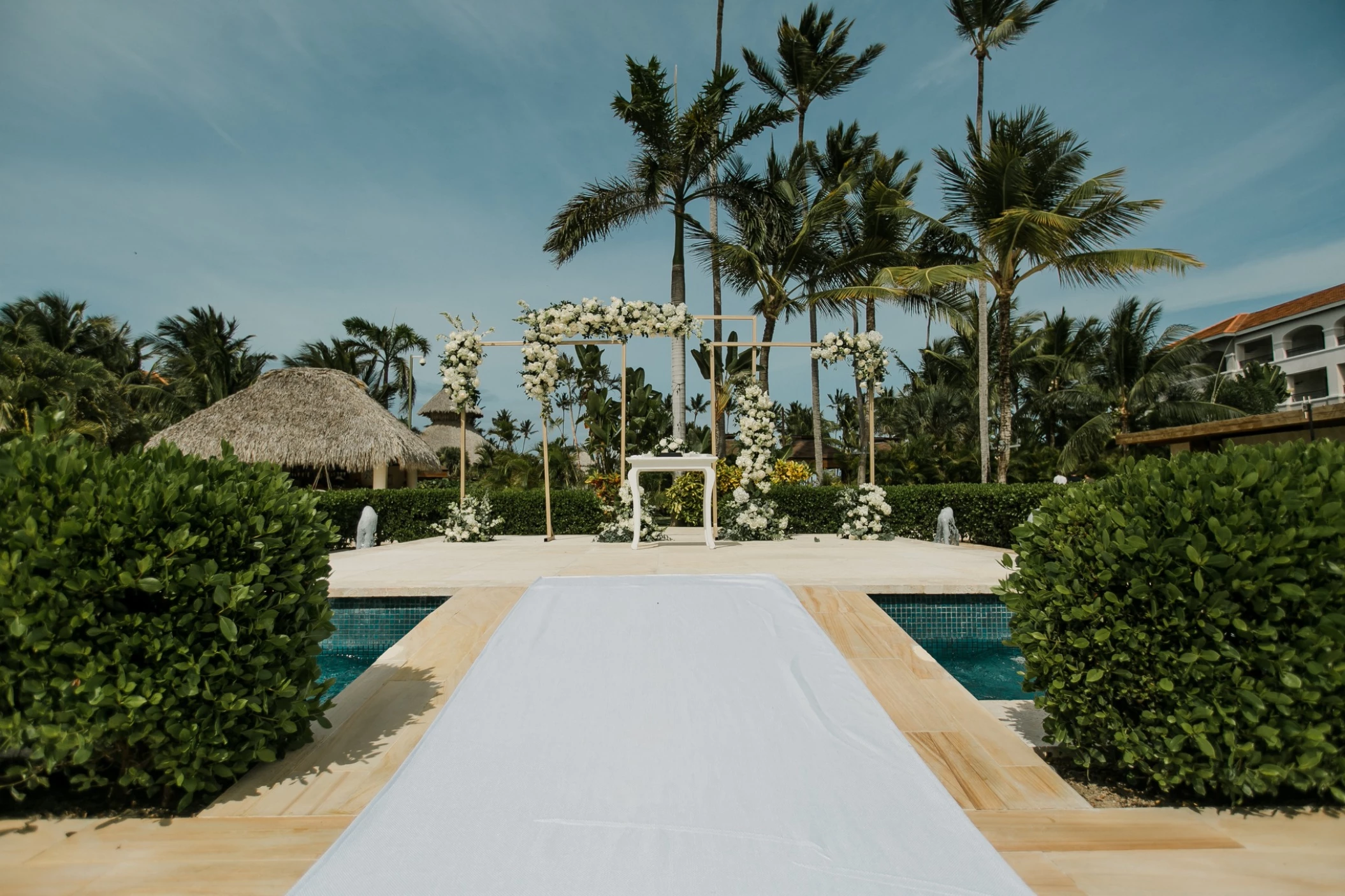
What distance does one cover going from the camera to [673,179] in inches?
495

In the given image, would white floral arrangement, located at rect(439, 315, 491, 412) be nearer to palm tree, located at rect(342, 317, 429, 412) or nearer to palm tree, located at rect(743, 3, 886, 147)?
palm tree, located at rect(743, 3, 886, 147)

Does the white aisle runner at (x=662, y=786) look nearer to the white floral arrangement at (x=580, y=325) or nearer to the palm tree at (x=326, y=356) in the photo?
the white floral arrangement at (x=580, y=325)

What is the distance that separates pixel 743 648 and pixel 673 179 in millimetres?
11155

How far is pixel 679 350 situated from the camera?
39.2 ft

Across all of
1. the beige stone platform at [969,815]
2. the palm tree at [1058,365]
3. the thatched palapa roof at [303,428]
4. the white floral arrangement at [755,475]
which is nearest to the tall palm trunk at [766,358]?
the white floral arrangement at [755,475]

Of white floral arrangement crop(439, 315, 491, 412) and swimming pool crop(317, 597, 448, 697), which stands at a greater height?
white floral arrangement crop(439, 315, 491, 412)

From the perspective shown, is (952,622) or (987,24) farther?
(987,24)

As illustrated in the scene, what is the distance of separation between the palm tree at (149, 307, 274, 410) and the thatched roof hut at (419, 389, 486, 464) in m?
7.46

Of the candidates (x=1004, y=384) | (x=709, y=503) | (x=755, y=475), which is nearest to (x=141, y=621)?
(x=709, y=503)

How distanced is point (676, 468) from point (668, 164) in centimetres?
691

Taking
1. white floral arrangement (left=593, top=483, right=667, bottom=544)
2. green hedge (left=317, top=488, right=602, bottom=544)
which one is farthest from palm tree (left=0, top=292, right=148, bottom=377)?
white floral arrangement (left=593, top=483, right=667, bottom=544)

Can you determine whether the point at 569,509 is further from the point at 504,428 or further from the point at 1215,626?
the point at 504,428

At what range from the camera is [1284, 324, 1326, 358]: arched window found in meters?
28.1

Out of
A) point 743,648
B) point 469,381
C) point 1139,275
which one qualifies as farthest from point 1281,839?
point 1139,275
